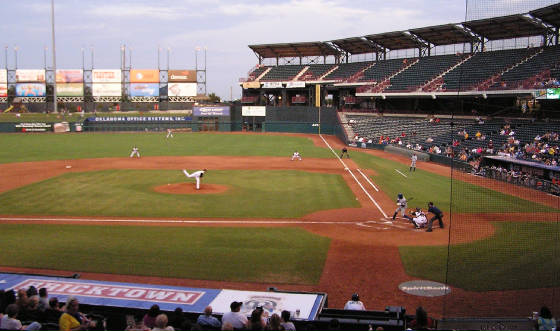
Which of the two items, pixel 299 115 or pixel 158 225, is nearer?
pixel 158 225

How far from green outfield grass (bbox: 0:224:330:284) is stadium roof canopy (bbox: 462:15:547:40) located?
32587 mm

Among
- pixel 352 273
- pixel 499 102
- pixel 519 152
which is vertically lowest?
pixel 352 273

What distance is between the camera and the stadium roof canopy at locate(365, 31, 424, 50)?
63.5 meters

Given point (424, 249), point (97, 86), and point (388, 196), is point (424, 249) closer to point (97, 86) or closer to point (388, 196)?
point (388, 196)

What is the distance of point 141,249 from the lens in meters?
15.9

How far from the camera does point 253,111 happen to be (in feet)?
257

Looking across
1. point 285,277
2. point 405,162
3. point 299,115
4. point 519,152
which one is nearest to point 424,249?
point 285,277

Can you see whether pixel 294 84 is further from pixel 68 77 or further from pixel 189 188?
pixel 189 188

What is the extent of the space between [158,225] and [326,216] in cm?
736

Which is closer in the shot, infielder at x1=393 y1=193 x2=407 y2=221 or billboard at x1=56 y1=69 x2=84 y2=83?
infielder at x1=393 y1=193 x2=407 y2=221

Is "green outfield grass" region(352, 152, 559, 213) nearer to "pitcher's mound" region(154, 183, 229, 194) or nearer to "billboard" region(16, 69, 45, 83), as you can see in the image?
"pitcher's mound" region(154, 183, 229, 194)

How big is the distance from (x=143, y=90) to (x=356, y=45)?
48.2m

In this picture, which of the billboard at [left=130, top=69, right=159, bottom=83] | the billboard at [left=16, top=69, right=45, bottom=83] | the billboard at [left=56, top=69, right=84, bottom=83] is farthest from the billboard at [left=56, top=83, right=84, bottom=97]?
the billboard at [left=130, top=69, right=159, bottom=83]

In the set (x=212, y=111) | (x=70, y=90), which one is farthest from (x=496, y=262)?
(x=70, y=90)
